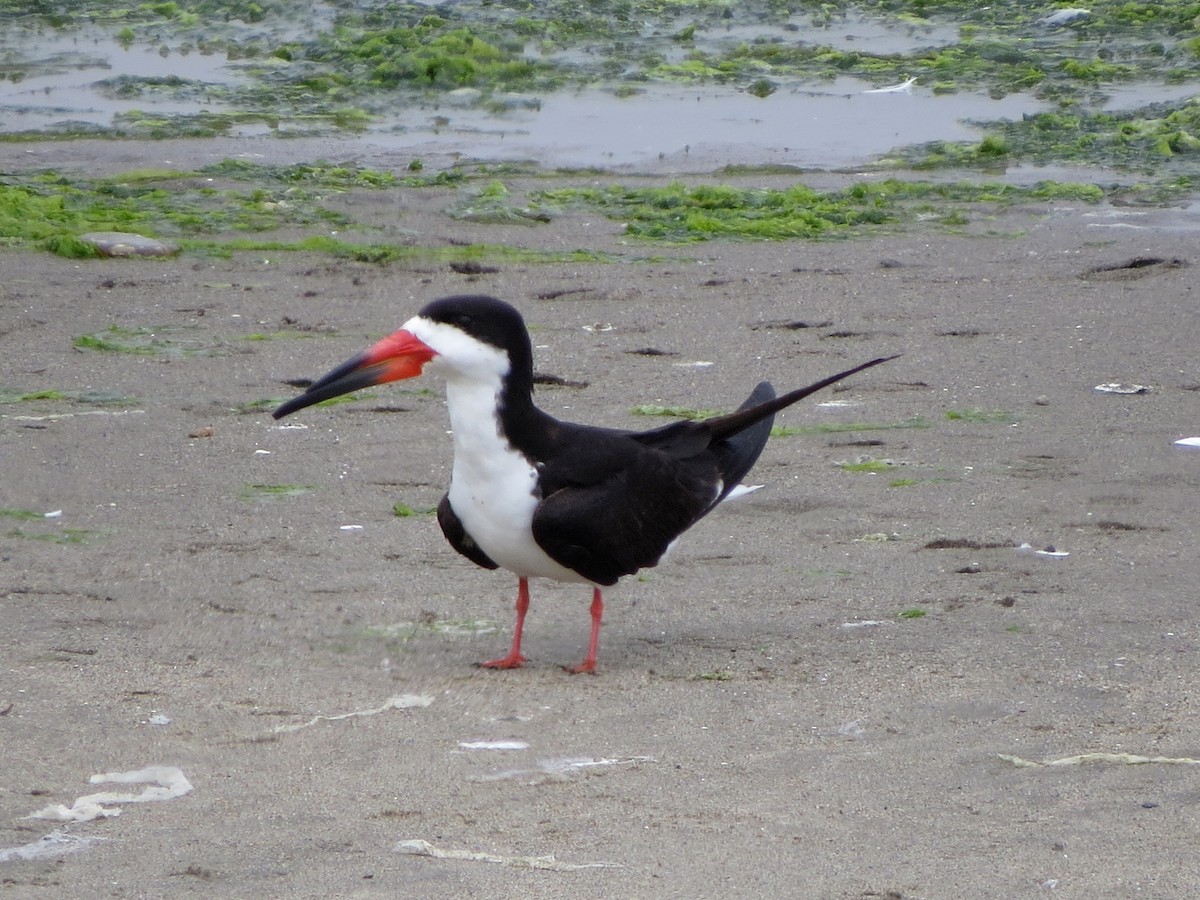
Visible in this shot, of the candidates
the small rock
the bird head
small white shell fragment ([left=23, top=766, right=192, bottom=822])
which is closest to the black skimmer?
the bird head

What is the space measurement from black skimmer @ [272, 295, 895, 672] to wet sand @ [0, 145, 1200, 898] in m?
0.32

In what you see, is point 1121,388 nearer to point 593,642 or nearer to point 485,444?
point 593,642

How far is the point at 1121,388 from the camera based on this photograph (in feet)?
23.7

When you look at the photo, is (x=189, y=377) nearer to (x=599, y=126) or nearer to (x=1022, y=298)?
(x=1022, y=298)

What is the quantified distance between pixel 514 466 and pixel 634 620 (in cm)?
84

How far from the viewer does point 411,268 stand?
9.39 m

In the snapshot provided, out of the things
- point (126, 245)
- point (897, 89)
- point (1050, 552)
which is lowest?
point (1050, 552)

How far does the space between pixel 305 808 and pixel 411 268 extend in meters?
6.09

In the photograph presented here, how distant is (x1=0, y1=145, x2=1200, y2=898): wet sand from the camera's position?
3.41m

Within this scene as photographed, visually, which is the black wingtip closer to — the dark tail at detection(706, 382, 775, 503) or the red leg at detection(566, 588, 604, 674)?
the dark tail at detection(706, 382, 775, 503)

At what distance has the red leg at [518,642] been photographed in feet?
15.1

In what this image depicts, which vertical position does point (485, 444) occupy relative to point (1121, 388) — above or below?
above

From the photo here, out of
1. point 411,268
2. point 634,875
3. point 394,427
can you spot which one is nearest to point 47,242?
point 411,268

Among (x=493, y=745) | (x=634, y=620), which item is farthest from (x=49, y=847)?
(x=634, y=620)
